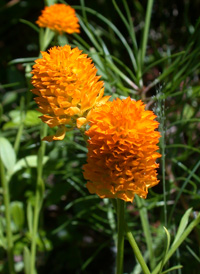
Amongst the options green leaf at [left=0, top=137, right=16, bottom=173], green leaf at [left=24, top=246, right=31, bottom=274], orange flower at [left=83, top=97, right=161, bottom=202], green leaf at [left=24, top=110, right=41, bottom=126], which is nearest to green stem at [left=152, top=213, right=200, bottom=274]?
orange flower at [left=83, top=97, right=161, bottom=202]

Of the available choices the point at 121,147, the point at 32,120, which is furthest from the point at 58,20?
the point at 121,147

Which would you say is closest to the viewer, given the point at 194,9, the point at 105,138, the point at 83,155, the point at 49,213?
the point at 105,138

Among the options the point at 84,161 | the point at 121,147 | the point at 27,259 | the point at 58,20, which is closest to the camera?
the point at 121,147

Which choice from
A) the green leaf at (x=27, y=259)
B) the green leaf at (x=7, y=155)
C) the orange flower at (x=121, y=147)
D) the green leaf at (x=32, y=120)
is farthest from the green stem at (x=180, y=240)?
the green leaf at (x=32, y=120)

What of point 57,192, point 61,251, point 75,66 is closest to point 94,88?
point 75,66

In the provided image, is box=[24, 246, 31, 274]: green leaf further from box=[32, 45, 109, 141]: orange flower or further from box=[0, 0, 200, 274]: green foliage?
box=[32, 45, 109, 141]: orange flower

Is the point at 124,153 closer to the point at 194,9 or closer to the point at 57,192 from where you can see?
the point at 57,192

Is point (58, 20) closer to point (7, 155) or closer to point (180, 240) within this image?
point (7, 155)
